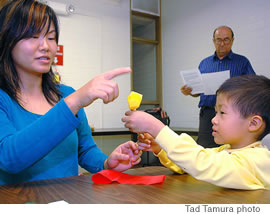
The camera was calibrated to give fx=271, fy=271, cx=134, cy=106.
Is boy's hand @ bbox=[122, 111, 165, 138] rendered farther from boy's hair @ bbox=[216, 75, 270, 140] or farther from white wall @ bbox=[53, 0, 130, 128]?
white wall @ bbox=[53, 0, 130, 128]

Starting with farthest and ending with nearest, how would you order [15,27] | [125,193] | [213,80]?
A: [213,80], [15,27], [125,193]

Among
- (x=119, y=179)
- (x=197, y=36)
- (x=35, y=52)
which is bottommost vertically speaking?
A: (x=119, y=179)

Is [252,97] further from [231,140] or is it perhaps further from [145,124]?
[145,124]

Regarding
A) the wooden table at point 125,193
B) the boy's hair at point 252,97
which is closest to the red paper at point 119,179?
the wooden table at point 125,193

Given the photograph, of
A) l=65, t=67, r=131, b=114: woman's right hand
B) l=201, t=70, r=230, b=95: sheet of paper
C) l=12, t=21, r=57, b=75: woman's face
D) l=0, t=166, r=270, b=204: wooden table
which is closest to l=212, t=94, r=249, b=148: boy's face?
l=0, t=166, r=270, b=204: wooden table

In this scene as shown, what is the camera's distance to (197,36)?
5.32 meters

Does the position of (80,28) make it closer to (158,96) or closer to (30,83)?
(158,96)

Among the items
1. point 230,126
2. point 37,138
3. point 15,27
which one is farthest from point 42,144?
point 230,126

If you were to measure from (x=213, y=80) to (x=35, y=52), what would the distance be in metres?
2.52

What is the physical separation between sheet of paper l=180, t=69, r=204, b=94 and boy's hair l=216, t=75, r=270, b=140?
6.94 ft

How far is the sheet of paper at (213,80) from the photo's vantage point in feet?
10.1

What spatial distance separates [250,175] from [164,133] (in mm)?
308

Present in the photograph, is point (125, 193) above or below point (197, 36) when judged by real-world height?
below

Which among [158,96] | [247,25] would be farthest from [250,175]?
[158,96]
